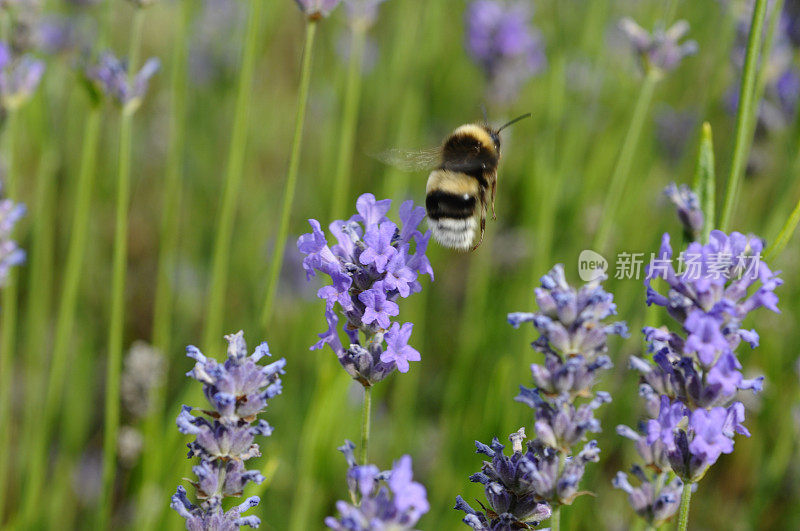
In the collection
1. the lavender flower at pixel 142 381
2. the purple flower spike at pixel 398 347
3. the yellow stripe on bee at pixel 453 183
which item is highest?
the yellow stripe on bee at pixel 453 183

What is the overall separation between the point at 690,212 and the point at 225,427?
116cm

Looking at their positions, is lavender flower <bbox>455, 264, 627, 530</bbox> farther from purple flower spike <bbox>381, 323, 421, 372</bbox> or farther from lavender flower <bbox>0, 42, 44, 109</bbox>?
lavender flower <bbox>0, 42, 44, 109</bbox>

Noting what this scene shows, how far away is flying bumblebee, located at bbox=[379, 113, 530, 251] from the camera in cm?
216

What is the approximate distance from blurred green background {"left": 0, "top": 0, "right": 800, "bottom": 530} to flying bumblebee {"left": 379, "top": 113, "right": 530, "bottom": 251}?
51 cm

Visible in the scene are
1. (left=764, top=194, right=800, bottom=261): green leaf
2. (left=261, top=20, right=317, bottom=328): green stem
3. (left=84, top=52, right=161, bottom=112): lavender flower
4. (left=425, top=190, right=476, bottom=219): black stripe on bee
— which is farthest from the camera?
(left=84, top=52, right=161, bottom=112): lavender flower

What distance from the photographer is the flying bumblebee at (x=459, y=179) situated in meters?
2.16

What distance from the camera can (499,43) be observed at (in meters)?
3.90

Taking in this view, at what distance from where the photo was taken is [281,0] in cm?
596

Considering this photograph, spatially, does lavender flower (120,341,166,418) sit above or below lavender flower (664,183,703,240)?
below

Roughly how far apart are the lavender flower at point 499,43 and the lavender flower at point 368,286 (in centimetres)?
258

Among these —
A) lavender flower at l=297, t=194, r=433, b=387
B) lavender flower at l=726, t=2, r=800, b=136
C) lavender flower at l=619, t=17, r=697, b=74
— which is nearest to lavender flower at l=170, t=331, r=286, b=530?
lavender flower at l=297, t=194, r=433, b=387

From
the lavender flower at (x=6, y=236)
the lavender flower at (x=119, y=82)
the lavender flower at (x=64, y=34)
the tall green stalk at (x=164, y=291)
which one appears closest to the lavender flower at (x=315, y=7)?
the lavender flower at (x=119, y=82)

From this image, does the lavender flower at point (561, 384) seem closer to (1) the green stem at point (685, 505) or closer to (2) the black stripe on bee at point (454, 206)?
(1) the green stem at point (685, 505)

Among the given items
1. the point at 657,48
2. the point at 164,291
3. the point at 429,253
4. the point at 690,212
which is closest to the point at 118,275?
the point at 164,291
